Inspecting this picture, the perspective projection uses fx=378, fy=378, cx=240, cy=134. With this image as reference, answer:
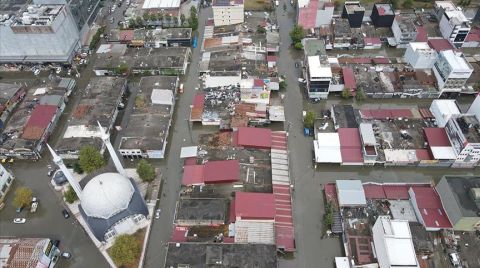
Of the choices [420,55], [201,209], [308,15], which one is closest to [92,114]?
[201,209]

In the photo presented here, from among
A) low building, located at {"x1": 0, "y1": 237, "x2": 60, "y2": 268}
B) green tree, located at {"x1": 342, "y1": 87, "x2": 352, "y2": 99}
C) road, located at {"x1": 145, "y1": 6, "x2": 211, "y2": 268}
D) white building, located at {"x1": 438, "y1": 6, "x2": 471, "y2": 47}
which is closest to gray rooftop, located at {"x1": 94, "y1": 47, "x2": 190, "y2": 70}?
road, located at {"x1": 145, "y1": 6, "x2": 211, "y2": 268}

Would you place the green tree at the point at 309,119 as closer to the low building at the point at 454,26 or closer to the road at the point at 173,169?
the road at the point at 173,169

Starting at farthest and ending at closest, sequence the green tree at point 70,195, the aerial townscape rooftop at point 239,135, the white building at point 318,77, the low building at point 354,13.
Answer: the low building at point 354,13
the white building at point 318,77
the green tree at point 70,195
the aerial townscape rooftop at point 239,135

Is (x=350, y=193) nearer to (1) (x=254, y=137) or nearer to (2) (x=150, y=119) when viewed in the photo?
(1) (x=254, y=137)

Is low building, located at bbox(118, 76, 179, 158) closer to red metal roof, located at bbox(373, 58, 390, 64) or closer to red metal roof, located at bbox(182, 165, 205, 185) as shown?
red metal roof, located at bbox(182, 165, 205, 185)

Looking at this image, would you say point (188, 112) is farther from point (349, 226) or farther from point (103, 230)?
point (349, 226)

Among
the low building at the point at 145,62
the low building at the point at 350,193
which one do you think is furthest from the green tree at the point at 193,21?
the low building at the point at 350,193

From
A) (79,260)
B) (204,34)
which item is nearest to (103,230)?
(79,260)
